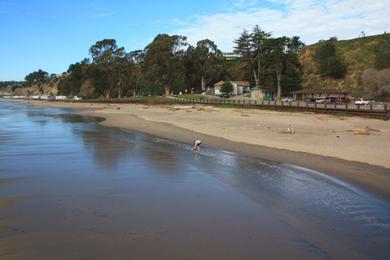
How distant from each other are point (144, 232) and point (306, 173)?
7.96m

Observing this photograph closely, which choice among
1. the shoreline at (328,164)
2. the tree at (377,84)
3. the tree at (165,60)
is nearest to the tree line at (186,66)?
the tree at (165,60)

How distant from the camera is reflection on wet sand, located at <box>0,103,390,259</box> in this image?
7.29 metres

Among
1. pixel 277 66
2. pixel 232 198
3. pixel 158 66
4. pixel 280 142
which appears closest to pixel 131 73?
pixel 158 66

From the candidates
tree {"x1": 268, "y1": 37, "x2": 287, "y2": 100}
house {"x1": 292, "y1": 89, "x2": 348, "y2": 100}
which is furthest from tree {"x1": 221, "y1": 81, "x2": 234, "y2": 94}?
house {"x1": 292, "y1": 89, "x2": 348, "y2": 100}

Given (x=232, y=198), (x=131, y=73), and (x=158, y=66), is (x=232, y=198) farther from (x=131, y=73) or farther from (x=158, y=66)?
(x=131, y=73)

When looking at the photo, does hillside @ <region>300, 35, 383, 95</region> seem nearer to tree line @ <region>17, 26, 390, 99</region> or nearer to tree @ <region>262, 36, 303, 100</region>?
tree line @ <region>17, 26, 390, 99</region>

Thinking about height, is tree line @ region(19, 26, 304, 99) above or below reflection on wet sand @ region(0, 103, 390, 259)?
above

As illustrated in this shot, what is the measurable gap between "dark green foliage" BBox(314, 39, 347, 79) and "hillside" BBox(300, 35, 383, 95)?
1564 millimetres

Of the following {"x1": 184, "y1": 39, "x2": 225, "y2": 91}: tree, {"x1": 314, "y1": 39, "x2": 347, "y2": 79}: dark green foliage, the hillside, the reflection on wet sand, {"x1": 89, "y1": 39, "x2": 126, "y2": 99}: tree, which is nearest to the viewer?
the reflection on wet sand

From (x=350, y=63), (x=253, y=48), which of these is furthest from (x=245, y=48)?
(x=350, y=63)

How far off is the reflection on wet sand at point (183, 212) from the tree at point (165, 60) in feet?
343

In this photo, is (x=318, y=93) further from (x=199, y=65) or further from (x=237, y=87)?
(x=199, y=65)

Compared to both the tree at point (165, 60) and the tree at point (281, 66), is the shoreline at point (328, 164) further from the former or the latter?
the tree at point (165, 60)

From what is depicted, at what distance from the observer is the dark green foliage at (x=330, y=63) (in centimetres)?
11192
